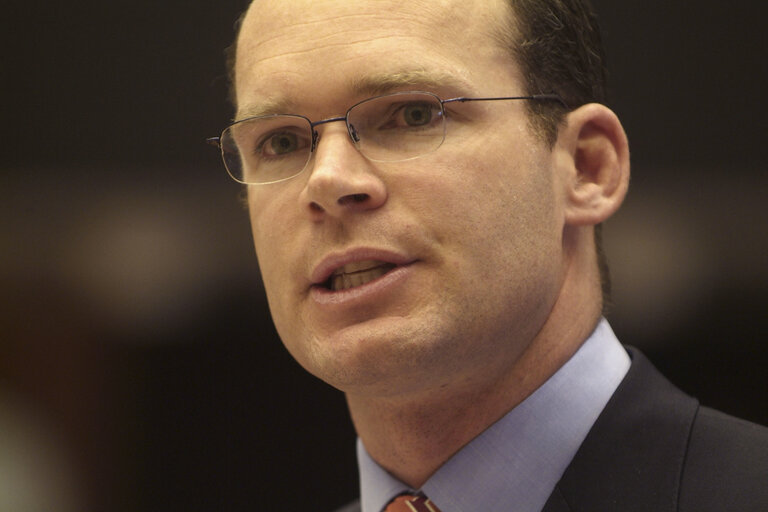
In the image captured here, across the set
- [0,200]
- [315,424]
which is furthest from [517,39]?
[0,200]

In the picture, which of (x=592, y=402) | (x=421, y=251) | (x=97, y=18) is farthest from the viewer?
(x=97, y=18)

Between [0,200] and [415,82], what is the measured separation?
2.23 m

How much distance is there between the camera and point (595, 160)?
2.00m

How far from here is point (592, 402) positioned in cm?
185


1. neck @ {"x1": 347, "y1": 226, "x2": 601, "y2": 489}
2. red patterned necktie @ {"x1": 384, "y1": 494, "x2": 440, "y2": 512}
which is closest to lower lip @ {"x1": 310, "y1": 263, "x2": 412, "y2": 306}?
neck @ {"x1": 347, "y1": 226, "x2": 601, "y2": 489}

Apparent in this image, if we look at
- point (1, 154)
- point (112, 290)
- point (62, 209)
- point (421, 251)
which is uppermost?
point (1, 154)

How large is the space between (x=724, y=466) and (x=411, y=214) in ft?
2.45

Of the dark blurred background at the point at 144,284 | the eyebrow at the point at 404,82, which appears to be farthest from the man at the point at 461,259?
the dark blurred background at the point at 144,284

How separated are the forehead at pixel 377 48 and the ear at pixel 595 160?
208mm

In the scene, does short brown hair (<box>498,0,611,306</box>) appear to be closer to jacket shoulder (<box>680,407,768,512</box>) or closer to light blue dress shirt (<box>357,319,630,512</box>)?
light blue dress shirt (<box>357,319,630,512</box>)

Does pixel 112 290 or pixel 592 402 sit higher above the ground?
pixel 112 290

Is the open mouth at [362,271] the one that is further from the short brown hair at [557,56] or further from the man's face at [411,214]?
the short brown hair at [557,56]

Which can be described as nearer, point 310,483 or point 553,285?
point 553,285

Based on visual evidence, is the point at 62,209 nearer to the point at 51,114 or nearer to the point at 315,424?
the point at 51,114
